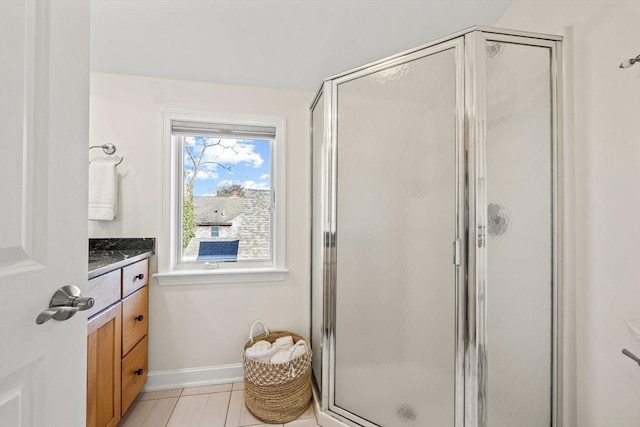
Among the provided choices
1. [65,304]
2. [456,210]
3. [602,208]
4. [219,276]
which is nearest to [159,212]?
[219,276]

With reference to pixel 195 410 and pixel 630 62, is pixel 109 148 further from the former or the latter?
pixel 630 62

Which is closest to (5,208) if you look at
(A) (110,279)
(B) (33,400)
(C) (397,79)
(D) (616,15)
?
(B) (33,400)

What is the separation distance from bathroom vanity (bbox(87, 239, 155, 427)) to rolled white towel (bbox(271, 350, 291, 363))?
0.76 meters

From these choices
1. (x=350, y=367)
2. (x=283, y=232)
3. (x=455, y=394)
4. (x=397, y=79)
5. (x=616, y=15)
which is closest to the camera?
(x=616, y=15)

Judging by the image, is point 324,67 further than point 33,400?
Yes

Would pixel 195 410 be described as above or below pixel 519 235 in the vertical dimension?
below

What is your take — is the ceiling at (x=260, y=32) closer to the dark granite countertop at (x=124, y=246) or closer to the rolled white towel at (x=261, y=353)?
the dark granite countertop at (x=124, y=246)

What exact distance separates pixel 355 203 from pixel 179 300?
4.47 ft

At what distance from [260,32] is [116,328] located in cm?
177

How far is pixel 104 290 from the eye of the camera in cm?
121

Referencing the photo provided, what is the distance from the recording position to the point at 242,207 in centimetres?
206

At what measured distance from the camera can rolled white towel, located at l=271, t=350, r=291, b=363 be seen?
5.14 feet

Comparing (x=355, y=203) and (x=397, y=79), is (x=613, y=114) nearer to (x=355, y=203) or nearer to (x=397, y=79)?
(x=397, y=79)

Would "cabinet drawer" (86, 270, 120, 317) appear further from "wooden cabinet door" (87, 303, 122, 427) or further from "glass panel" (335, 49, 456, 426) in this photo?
→ "glass panel" (335, 49, 456, 426)
